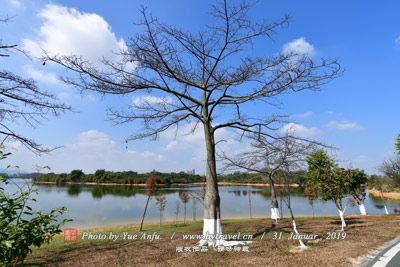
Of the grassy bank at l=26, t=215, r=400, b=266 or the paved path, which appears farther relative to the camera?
the grassy bank at l=26, t=215, r=400, b=266

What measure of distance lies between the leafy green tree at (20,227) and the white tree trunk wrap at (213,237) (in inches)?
265

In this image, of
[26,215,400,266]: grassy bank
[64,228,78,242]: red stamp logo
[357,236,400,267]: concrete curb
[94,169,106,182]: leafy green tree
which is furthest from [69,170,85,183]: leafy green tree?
[357,236,400,267]: concrete curb

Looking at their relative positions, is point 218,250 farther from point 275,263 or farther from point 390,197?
point 390,197

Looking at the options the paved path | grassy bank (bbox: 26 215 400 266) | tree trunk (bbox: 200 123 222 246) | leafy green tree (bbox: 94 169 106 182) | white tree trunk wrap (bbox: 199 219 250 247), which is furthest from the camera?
leafy green tree (bbox: 94 169 106 182)

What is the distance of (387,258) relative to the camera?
695 cm

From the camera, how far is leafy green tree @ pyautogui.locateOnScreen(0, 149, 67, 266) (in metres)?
→ 2.02

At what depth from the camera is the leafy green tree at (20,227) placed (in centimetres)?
202

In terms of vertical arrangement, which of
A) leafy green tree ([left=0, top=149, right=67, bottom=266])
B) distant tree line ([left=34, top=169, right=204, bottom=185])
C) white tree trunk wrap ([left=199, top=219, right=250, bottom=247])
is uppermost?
distant tree line ([left=34, top=169, right=204, bottom=185])

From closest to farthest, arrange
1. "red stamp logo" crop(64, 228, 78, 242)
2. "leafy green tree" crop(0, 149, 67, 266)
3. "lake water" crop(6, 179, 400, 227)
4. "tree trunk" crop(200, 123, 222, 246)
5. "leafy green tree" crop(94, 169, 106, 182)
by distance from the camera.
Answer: "leafy green tree" crop(0, 149, 67, 266), "tree trunk" crop(200, 123, 222, 246), "red stamp logo" crop(64, 228, 78, 242), "lake water" crop(6, 179, 400, 227), "leafy green tree" crop(94, 169, 106, 182)

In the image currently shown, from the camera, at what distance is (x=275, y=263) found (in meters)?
6.45

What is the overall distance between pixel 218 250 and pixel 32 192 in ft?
21.1

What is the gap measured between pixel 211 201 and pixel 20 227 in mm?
7346

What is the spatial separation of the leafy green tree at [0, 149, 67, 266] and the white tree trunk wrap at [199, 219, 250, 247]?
22.1 ft

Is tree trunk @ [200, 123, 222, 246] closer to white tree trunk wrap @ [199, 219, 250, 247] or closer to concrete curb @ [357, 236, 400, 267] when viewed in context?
white tree trunk wrap @ [199, 219, 250, 247]
